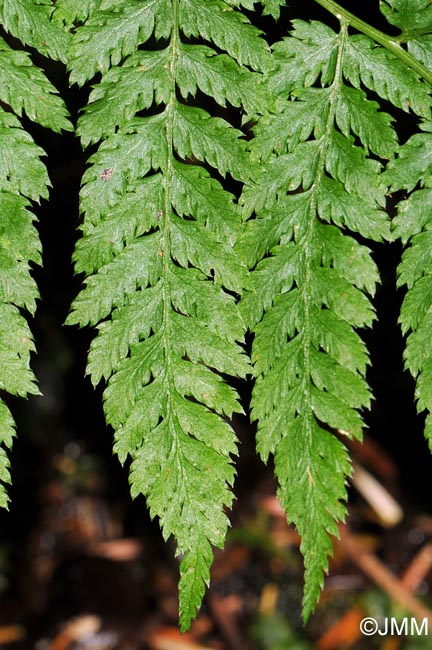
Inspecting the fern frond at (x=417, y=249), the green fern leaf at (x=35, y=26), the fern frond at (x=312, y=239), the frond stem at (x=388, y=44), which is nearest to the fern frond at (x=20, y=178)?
the green fern leaf at (x=35, y=26)

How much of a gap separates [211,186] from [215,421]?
573 millimetres

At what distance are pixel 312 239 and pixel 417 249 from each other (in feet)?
0.87

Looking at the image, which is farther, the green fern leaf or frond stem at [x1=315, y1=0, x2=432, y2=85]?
frond stem at [x1=315, y1=0, x2=432, y2=85]

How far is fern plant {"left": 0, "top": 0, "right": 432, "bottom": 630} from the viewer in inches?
61.1

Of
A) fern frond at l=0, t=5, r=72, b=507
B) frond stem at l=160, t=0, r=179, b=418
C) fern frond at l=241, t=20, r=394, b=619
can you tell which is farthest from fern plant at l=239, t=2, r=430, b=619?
fern frond at l=0, t=5, r=72, b=507

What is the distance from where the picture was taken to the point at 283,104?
64.5 inches

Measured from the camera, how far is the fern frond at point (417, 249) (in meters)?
1.62

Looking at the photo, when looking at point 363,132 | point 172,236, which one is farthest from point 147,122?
point 363,132

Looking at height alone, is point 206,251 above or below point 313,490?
above

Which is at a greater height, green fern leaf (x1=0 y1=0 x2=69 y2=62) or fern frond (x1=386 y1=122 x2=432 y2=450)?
green fern leaf (x1=0 y1=0 x2=69 y2=62)

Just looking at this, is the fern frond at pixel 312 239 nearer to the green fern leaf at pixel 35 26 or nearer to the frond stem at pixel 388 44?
the frond stem at pixel 388 44

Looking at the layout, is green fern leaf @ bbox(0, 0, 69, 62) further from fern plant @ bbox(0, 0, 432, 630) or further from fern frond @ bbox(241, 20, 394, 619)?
fern frond @ bbox(241, 20, 394, 619)

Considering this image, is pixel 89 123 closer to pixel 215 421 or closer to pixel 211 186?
pixel 211 186

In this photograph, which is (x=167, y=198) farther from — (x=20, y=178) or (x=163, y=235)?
(x=20, y=178)
